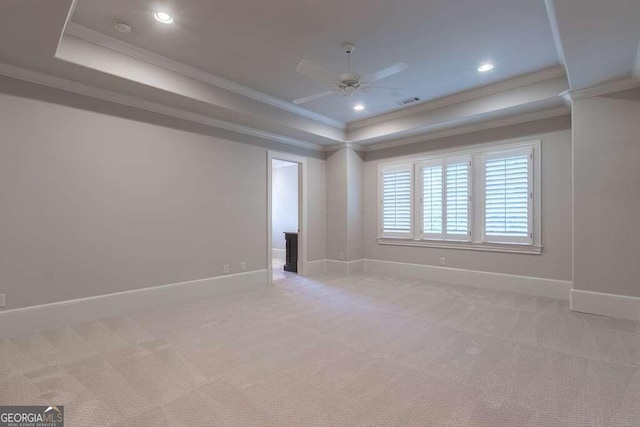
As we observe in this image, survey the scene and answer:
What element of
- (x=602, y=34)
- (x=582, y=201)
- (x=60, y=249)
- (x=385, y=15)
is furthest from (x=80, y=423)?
(x=582, y=201)

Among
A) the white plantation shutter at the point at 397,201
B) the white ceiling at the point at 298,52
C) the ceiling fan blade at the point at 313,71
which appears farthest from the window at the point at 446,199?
the ceiling fan blade at the point at 313,71

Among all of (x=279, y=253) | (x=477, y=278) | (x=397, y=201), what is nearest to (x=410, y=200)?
(x=397, y=201)

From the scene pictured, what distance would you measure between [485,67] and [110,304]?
5359 millimetres

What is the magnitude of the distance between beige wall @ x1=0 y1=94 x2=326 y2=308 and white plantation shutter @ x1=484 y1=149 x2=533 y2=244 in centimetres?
389

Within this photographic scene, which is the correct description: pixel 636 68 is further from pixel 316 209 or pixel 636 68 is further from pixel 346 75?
pixel 316 209

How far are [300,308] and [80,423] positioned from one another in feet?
8.19

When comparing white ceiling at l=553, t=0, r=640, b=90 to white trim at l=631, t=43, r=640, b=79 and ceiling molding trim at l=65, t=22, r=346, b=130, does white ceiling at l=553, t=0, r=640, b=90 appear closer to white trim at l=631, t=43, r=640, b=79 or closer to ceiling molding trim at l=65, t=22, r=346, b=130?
white trim at l=631, t=43, r=640, b=79

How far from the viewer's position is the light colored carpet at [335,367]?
1.90 m

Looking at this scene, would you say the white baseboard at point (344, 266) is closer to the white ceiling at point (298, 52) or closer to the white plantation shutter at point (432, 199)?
the white plantation shutter at point (432, 199)

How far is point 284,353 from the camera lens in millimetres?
2709

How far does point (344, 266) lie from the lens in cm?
631

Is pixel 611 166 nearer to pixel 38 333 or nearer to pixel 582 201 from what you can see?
pixel 582 201

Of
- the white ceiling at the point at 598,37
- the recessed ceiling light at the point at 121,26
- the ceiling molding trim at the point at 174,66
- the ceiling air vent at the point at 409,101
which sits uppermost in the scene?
the recessed ceiling light at the point at 121,26

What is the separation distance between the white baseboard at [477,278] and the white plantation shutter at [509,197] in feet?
1.95
